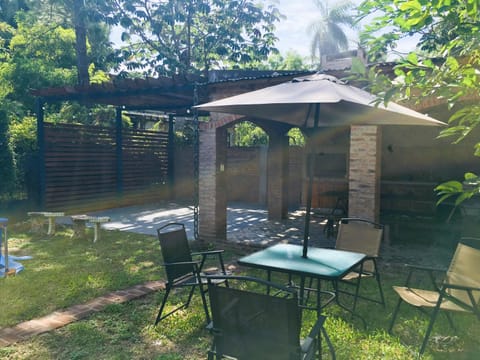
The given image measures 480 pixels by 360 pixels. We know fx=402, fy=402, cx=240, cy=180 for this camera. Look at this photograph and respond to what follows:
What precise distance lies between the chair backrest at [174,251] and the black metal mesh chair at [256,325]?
1.70 metres

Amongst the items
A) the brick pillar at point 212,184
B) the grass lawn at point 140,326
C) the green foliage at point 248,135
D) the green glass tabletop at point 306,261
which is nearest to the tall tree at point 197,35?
the green foliage at point 248,135

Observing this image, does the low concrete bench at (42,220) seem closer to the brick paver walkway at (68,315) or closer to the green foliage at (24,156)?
the green foliage at (24,156)

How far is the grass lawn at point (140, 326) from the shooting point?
3654 mm

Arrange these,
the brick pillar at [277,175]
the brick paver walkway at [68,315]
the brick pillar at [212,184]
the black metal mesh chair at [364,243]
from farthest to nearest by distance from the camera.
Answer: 1. the brick pillar at [277,175]
2. the brick pillar at [212,184]
3. the black metal mesh chair at [364,243]
4. the brick paver walkway at [68,315]

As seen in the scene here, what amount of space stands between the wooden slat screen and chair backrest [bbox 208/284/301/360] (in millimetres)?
10309

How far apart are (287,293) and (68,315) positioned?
8.83 ft

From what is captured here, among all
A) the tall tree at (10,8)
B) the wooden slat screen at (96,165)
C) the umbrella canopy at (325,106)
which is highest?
the tall tree at (10,8)

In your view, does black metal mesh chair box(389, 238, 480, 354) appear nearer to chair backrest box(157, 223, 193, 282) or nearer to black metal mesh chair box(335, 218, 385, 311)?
black metal mesh chair box(335, 218, 385, 311)

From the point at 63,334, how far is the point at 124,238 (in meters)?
4.81

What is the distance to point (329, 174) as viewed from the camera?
11.9 m

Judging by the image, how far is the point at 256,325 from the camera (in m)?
2.48

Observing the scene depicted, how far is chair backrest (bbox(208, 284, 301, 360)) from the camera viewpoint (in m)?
2.37

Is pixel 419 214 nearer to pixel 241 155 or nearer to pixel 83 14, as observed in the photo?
pixel 241 155

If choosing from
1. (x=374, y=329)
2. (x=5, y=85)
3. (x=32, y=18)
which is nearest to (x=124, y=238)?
(x=374, y=329)
